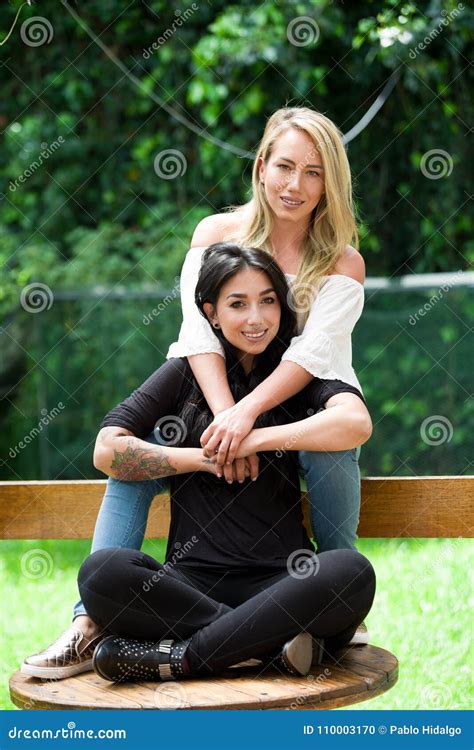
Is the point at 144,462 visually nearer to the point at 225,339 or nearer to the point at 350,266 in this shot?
the point at 225,339

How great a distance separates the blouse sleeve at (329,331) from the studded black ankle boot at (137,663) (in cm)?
62

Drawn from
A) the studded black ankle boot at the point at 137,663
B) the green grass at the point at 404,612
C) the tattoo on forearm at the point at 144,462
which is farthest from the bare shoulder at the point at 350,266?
the green grass at the point at 404,612

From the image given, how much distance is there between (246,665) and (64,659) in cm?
35

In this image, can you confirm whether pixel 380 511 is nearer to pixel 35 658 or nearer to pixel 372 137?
pixel 35 658

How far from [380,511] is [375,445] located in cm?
300

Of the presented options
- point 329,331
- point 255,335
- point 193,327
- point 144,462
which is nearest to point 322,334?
point 329,331

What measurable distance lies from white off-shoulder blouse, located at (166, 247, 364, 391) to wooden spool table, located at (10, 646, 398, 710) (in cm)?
59

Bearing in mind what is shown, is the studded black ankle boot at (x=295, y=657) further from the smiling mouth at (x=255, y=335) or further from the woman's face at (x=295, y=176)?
the woman's face at (x=295, y=176)

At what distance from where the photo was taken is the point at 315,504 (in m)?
2.17

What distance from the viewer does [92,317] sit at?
19.7 ft

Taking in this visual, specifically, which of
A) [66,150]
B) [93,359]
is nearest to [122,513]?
[93,359]

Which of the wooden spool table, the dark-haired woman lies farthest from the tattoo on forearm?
the wooden spool table

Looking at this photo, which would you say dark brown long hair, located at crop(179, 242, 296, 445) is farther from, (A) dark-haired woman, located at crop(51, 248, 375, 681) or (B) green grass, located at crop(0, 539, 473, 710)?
(B) green grass, located at crop(0, 539, 473, 710)

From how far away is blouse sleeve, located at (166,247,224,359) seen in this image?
2.24m
